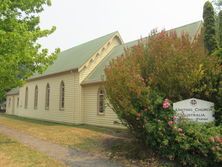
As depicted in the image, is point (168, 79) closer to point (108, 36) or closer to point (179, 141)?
point (179, 141)

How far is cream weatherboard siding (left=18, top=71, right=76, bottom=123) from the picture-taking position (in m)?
26.3

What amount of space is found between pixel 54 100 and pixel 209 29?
784 inches

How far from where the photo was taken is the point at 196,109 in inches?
412

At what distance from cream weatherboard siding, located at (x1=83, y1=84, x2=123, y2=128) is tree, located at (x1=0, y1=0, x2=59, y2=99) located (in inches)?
307

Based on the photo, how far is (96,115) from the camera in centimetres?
2380

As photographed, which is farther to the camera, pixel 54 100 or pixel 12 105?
pixel 12 105

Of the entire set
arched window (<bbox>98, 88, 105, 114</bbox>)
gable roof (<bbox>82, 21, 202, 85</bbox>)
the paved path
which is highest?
gable roof (<bbox>82, 21, 202, 85</bbox>)

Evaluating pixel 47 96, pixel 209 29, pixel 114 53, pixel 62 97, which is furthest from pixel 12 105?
pixel 209 29

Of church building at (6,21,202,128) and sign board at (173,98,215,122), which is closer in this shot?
sign board at (173,98,215,122)

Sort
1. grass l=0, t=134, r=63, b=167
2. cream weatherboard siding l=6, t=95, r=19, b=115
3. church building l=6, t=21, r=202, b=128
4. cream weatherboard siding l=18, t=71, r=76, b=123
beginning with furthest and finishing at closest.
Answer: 1. cream weatherboard siding l=6, t=95, r=19, b=115
2. cream weatherboard siding l=18, t=71, r=76, b=123
3. church building l=6, t=21, r=202, b=128
4. grass l=0, t=134, r=63, b=167

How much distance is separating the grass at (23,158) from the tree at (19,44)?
364 cm

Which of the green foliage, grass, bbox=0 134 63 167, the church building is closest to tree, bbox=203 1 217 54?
the green foliage

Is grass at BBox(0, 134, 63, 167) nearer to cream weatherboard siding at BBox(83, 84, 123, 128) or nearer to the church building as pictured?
the church building

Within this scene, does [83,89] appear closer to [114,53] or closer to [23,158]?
[114,53]
